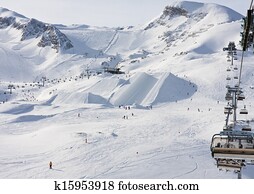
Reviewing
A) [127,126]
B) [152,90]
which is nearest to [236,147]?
[127,126]

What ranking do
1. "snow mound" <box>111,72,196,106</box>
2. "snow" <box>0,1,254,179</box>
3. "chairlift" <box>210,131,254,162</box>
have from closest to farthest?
"chairlift" <box>210,131,254,162</box>
"snow" <box>0,1,254,179</box>
"snow mound" <box>111,72,196,106</box>

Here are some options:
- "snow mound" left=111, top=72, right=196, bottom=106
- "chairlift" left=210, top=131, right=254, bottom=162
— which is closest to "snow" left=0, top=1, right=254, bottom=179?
"snow mound" left=111, top=72, right=196, bottom=106

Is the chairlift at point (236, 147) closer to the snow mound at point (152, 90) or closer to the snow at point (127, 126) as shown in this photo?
the snow at point (127, 126)

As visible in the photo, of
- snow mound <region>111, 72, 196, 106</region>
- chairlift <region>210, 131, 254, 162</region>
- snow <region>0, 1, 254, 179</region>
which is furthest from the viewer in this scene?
snow mound <region>111, 72, 196, 106</region>

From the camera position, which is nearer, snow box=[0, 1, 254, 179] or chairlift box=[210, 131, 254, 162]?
chairlift box=[210, 131, 254, 162]

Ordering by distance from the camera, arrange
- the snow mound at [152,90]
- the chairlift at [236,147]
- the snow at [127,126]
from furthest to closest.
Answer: the snow mound at [152,90], the snow at [127,126], the chairlift at [236,147]

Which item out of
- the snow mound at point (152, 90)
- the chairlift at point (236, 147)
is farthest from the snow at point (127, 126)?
the chairlift at point (236, 147)

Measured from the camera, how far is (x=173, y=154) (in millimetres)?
30078

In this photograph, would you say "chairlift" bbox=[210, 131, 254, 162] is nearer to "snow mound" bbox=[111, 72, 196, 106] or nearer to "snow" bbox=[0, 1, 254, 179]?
"snow" bbox=[0, 1, 254, 179]

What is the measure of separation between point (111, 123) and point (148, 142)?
10088 mm

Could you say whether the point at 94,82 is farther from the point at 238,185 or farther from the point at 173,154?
the point at 238,185

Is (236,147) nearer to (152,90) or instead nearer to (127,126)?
(127,126)

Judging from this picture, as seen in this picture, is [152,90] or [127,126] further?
[152,90]

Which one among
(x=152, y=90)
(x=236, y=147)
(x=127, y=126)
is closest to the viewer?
(x=236, y=147)
